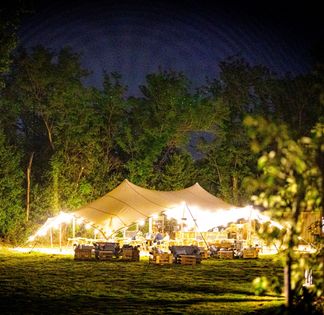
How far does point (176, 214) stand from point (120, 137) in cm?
956

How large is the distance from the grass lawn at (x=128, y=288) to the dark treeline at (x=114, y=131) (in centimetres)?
940

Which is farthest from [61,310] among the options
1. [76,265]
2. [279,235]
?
[76,265]

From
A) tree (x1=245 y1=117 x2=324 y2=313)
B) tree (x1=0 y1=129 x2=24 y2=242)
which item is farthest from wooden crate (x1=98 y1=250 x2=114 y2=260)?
tree (x1=245 y1=117 x2=324 y2=313)

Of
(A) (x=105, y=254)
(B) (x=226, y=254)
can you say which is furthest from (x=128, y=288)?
(B) (x=226, y=254)

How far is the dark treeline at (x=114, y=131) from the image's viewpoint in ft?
79.2

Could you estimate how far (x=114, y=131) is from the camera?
28312 mm

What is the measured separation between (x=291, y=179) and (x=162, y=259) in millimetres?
10893

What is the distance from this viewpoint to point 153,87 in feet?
97.7

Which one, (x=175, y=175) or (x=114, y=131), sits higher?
(x=114, y=131)

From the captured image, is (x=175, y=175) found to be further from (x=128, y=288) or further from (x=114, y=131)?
(x=128, y=288)

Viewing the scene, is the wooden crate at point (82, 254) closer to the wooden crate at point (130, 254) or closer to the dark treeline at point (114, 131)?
the wooden crate at point (130, 254)

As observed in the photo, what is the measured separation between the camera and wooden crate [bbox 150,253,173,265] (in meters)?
14.6

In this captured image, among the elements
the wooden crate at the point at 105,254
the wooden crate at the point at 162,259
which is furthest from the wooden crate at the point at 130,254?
the wooden crate at the point at 162,259

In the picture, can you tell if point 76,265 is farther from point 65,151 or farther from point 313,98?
point 313,98
